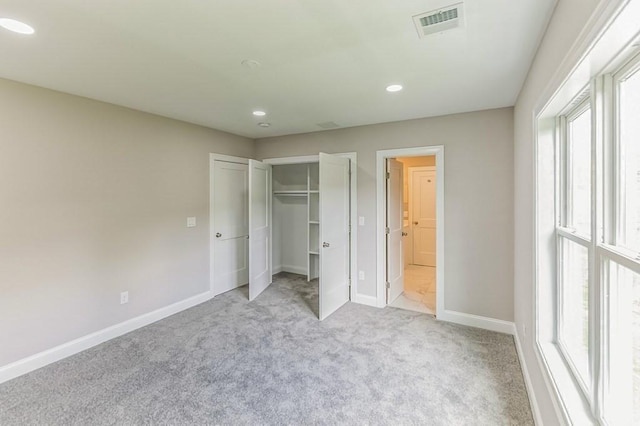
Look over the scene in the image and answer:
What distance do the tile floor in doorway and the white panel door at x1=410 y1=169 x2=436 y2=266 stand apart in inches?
14.4

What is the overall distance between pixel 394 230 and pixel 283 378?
8.46ft

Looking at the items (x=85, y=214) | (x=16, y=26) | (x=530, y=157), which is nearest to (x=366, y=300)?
(x=530, y=157)

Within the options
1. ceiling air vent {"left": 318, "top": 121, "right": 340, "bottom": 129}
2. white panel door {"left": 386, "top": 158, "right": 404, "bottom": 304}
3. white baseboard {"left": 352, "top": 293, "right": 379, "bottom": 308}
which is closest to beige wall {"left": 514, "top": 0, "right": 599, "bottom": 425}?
white panel door {"left": 386, "top": 158, "right": 404, "bottom": 304}

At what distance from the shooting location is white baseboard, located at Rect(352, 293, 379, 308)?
12.9 feet

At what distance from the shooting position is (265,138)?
4910 mm

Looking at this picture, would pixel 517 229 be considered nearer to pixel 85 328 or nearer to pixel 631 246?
pixel 631 246

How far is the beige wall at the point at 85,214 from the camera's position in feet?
8.00

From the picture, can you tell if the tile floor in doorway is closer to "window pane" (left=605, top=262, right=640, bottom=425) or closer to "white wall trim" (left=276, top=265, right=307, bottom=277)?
"white wall trim" (left=276, top=265, right=307, bottom=277)

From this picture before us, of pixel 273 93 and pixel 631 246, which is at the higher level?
pixel 273 93

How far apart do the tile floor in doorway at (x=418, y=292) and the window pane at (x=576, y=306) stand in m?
2.01

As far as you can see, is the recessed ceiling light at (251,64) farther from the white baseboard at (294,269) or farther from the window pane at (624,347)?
the white baseboard at (294,269)

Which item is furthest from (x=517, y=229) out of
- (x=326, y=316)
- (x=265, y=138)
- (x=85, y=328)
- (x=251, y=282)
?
(x=85, y=328)

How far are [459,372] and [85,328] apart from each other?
11.7 feet

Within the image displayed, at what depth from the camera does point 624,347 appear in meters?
1.12
